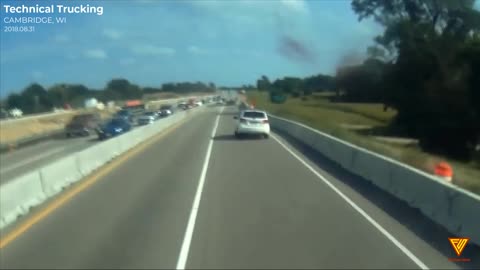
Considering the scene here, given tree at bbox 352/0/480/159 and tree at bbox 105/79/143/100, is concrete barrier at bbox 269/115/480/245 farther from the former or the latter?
tree at bbox 105/79/143/100

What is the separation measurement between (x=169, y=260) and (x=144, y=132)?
35.5 meters

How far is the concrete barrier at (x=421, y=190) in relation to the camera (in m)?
12.1

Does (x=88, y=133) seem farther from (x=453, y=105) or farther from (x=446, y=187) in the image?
(x=446, y=187)

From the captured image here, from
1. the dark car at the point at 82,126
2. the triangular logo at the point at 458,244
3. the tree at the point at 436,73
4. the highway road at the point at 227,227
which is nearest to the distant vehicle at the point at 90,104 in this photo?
the dark car at the point at 82,126

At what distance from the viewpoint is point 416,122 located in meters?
53.0

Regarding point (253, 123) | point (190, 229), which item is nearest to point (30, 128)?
point (253, 123)

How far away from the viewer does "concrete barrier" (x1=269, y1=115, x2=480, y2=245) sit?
12.1 m

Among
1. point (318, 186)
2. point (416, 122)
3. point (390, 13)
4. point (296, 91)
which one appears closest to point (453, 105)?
point (416, 122)

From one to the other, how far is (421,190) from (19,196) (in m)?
8.16

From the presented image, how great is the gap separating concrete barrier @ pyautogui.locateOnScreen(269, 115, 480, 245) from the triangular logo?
135mm

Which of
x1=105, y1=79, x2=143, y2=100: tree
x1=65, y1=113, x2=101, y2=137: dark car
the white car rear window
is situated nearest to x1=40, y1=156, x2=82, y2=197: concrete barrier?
the white car rear window

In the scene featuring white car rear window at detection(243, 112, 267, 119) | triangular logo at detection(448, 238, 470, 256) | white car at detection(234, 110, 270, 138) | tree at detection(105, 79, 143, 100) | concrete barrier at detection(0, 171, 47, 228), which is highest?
triangular logo at detection(448, 238, 470, 256)

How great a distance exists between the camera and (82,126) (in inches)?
2318

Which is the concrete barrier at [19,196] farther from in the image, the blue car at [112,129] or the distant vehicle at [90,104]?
the distant vehicle at [90,104]
